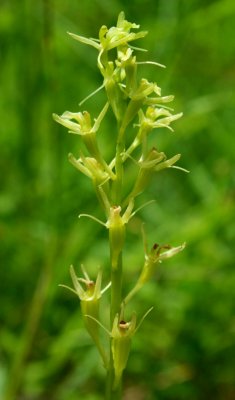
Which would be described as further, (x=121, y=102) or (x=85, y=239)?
(x=85, y=239)

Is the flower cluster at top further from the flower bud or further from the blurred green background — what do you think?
the blurred green background

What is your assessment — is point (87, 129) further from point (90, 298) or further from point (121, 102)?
point (90, 298)

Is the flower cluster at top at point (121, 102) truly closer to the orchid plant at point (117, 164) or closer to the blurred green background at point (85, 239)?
the orchid plant at point (117, 164)

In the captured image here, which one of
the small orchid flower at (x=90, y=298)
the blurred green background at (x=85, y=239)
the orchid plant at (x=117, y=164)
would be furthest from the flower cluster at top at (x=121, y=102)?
the blurred green background at (x=85, y=239)

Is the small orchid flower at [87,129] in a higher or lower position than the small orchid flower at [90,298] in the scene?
higher

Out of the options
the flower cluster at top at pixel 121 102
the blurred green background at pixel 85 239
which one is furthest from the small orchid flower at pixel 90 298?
the blurred green background at pixel 85 239

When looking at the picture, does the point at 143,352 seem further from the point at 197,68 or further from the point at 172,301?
the point at 197,68

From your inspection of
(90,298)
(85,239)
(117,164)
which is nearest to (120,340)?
(90,298)

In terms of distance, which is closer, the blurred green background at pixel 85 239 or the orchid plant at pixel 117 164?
the orchid plant at pixel 117 164

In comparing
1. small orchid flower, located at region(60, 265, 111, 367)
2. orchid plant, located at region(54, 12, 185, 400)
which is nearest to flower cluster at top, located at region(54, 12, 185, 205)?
orchid plant, located at region(54, 12, 185, 400)

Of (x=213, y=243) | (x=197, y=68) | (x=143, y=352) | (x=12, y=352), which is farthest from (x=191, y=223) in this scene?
(x=197, y=68)
